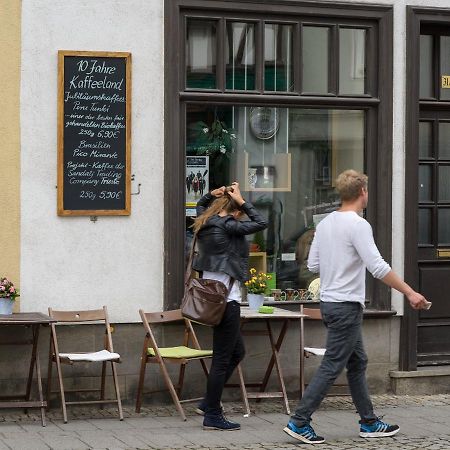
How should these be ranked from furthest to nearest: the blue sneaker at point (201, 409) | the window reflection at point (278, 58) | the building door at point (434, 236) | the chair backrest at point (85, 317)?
1. the building door at point (434, 236)
2. the window reflection at point (278, 58)
3. the chair backrest at point (85, 317)
4. the blue sneaker at point (201, 409)

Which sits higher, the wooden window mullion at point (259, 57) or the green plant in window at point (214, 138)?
the wooden window mullion at point (259, 57)

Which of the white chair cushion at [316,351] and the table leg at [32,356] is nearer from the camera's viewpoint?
the table leg at [32,356]

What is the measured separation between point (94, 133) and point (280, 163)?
5.84ft

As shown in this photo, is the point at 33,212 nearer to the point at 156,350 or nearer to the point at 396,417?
the point at 156,350

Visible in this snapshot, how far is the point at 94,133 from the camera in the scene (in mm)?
9711

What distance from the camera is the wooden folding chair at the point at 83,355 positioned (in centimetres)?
911

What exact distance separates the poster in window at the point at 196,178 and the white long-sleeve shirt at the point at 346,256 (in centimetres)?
207

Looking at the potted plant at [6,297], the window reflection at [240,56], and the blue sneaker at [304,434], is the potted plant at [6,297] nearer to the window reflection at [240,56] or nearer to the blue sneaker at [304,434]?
the blue sneaker at [304,434]

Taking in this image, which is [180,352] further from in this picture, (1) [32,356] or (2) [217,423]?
(1) [32,356]

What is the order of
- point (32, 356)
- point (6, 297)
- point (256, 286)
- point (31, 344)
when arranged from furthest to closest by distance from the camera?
point (256, 286) → point (31, 344) → point (32, 356) → point (6, 297)

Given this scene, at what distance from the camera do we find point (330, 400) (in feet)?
33.9

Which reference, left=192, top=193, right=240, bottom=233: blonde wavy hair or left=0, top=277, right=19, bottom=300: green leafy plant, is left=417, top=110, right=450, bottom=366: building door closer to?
left=192, top=193, right=240, bottom=233: blonde wavy hair

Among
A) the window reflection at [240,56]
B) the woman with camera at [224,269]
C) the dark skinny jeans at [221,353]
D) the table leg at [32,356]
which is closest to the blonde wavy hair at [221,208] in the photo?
the woman with camera at [224,269]

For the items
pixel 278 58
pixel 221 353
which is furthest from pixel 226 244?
pixel 278 58
